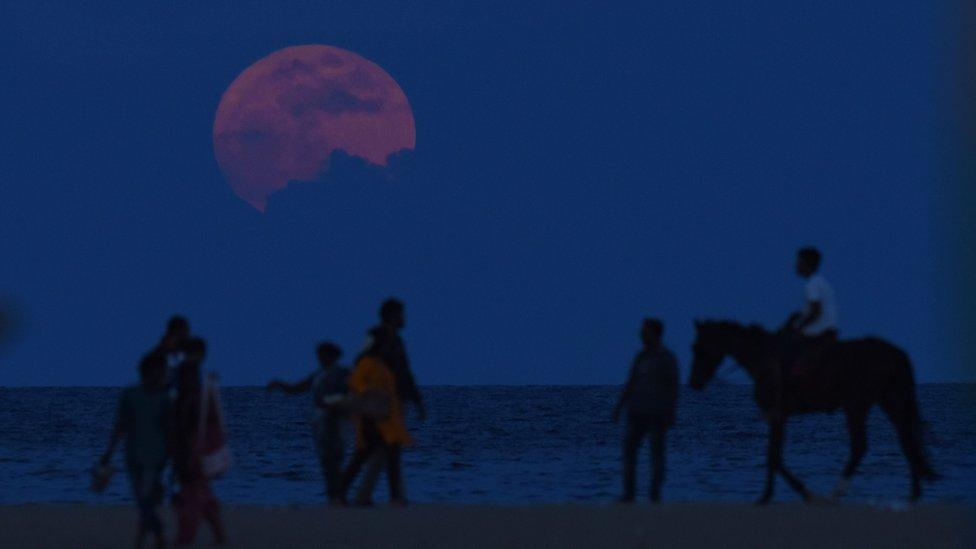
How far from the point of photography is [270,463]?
52.3 meters

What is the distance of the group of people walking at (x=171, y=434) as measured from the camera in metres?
12.1

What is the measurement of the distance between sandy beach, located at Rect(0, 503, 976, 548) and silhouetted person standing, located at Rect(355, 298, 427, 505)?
1.31 feet

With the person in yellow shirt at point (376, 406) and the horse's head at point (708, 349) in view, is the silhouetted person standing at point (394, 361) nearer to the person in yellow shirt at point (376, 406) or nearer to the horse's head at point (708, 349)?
the person in yellow shirt at point (376, 406)

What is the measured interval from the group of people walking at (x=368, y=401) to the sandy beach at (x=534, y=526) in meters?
0.59

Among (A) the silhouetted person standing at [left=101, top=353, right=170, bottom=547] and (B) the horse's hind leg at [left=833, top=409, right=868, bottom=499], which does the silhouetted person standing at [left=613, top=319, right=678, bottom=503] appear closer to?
(B) the horse's hind leg at [left=833, top=409, right=868, bottom=499]

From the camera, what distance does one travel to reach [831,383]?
652 inches

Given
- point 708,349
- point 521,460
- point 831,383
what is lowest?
point 521,460

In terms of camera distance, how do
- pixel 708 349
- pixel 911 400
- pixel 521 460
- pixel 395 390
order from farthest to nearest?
pixel 521 460
pixel 708 349
pixel 911 400
pixel 395 390

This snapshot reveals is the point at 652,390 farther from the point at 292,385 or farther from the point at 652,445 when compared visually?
the point at 292,385

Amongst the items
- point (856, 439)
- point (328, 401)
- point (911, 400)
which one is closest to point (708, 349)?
point (856, 439)


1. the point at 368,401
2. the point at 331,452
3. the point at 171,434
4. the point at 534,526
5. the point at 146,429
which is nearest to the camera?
the point at 146,429

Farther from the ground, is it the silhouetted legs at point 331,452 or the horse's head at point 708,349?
the horse's head at point 708,349

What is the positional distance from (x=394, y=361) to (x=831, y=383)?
4.70 meters

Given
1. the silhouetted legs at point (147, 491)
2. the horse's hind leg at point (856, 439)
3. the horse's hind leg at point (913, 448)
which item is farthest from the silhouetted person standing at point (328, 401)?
the horse's hind leg at point (913, 448)
